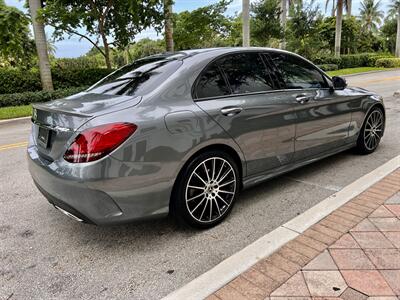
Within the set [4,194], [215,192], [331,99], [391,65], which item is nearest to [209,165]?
[215,192]

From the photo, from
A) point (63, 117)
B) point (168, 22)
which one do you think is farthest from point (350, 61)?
point (63, 117)

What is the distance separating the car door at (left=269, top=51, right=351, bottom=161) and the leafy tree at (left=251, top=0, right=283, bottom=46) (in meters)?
21.8

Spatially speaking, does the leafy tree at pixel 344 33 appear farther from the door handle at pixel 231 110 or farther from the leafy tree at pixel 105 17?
the door handle at pixel 231 110

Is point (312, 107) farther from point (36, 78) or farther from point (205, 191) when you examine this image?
point (36, 78)

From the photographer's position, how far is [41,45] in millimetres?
13758

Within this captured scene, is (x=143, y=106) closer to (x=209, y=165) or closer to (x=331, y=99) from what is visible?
(x=209, y=165)

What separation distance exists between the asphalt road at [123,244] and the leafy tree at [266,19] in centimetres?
2224

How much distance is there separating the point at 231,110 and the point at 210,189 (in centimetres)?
75

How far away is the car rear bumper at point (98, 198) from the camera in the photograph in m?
2.63

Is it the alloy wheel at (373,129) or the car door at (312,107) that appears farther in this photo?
the alloy wheel at (373,129)

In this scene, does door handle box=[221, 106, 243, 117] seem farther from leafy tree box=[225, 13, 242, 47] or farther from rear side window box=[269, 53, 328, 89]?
leafy tree box=[225, 13, 242, 47]

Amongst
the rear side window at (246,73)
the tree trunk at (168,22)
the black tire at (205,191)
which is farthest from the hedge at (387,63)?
the black tire at (205,191)

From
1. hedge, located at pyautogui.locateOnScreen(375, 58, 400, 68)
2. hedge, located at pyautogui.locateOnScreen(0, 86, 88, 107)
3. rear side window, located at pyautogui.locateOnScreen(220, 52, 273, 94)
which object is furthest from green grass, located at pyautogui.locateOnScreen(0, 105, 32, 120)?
hedge, located at pyautogui.locateOnScreen(375, 58, 400, 68)

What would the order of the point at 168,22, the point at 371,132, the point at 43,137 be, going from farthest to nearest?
the point at 168,22
the point at 371,132
the point at 43,137
